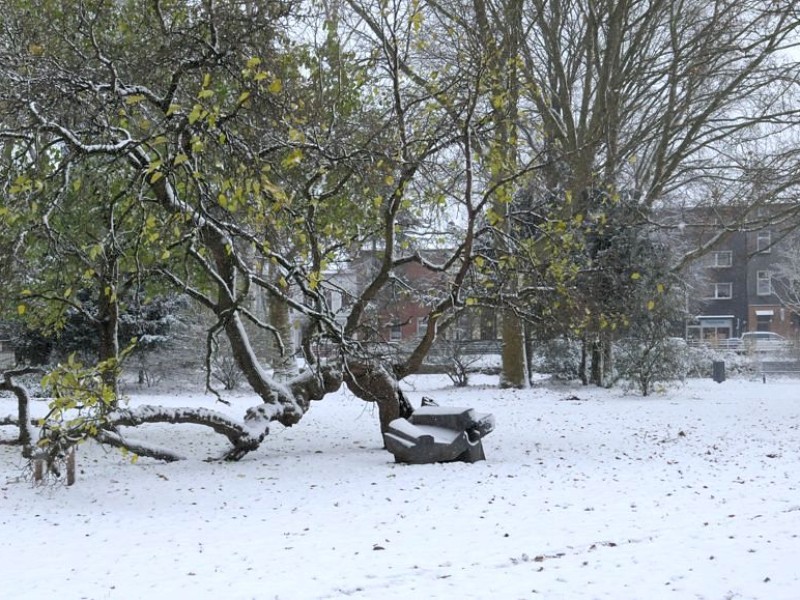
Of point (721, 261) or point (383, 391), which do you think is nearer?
point (383, 391)

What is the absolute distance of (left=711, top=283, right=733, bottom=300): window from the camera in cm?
5059

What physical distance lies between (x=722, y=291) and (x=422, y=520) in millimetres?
48694

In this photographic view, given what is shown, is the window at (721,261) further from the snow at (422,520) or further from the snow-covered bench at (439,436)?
the snow-covered bench at (439,436)

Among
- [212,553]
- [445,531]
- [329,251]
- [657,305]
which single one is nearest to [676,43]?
[657,305]

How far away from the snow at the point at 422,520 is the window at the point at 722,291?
133 feet

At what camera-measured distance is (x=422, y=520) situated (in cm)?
701

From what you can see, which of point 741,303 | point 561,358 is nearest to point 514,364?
point 561,358

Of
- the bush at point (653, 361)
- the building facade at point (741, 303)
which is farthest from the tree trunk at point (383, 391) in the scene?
the building facade at point (741, 303)

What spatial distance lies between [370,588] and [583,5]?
17.7m

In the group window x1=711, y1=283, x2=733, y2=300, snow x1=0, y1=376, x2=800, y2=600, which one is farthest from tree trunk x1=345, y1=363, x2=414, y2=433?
window x1=711, y1=283, x2=733, y2=300

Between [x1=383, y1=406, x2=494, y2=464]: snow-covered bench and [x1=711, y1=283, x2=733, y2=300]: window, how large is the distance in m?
44.9

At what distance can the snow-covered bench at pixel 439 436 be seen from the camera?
962 cm

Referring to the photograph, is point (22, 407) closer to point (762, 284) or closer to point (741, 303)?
point (741, 303)

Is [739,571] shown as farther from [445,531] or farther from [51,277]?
[51,277]
